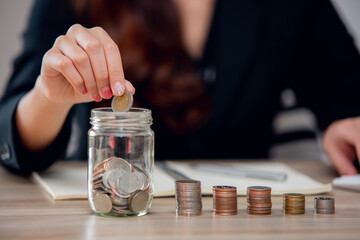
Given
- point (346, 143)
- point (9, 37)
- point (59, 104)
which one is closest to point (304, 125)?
point (346, 143)

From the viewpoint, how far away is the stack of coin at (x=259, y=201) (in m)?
0.73

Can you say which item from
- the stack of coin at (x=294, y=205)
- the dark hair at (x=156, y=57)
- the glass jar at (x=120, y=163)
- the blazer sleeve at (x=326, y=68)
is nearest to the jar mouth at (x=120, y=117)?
the glass jar at (x=120, y=163)

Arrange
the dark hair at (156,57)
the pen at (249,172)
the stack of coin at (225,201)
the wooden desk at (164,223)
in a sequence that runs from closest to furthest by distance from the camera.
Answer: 1. the wooden desk at (164,223)
2. the stack of coin at (225,201)
3. the pen at (249,172)
4. the dark hair at (156,57)

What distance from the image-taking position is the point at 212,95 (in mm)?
1641

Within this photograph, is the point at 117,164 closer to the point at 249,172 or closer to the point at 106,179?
the point at 106,179

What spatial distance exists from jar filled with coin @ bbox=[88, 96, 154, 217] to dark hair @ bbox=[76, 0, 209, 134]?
78 centimetres

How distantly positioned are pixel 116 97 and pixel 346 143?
61 cm

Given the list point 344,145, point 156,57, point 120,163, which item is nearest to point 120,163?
point 120,163

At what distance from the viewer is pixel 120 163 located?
0.72 m

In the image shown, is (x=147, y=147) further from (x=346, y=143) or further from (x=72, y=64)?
(x=346, y=143)

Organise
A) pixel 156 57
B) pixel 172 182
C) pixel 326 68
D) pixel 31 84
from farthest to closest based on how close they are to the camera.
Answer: pixel 326 68 → pixel 156 57 → pixel 31 84 → pixel 172 182

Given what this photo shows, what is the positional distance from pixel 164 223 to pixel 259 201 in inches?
5.7

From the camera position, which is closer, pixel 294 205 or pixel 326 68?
pixel 294 205

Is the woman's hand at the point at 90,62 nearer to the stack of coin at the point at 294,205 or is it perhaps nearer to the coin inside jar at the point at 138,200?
the coin inside jar at the point at 138,200
